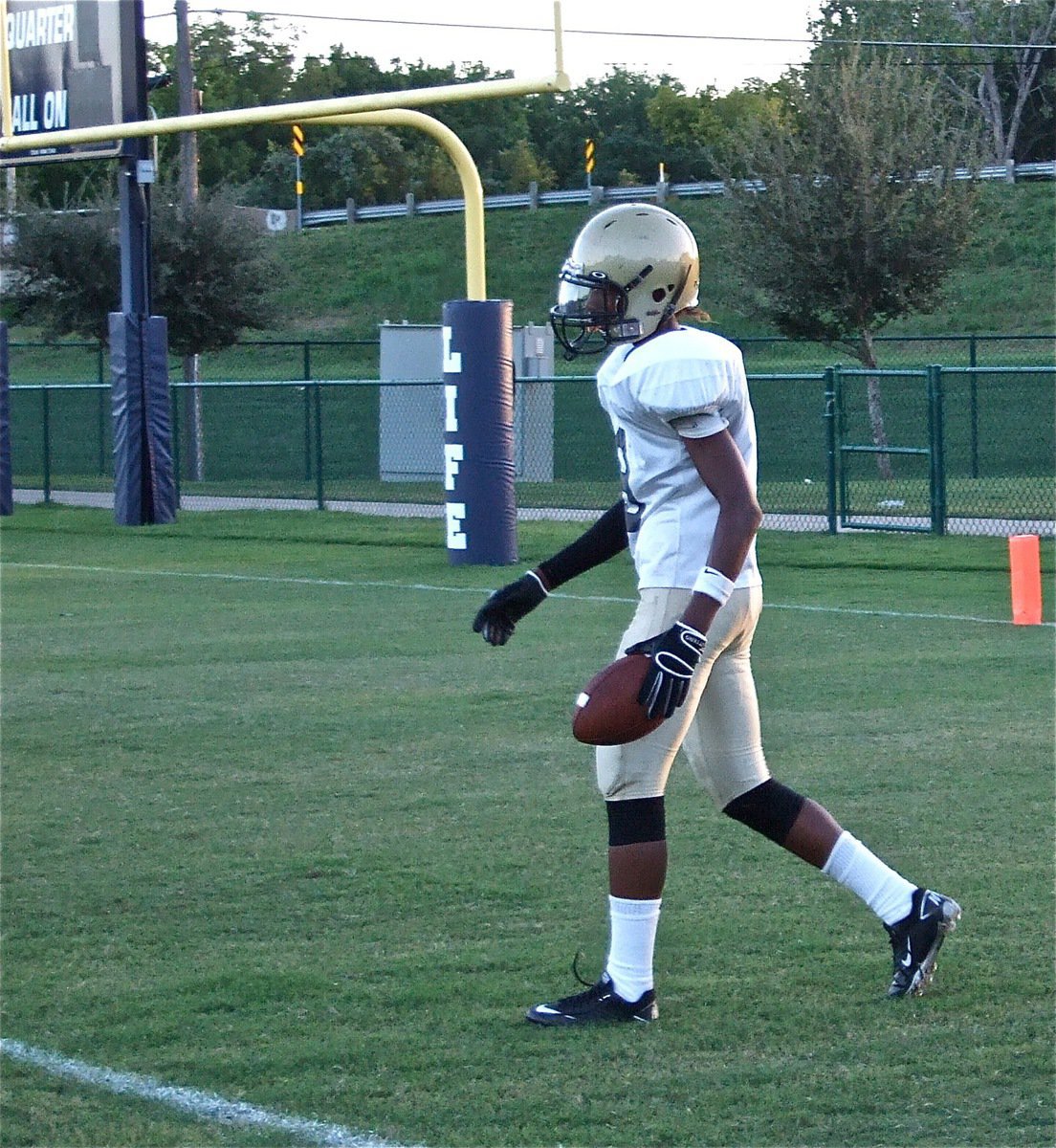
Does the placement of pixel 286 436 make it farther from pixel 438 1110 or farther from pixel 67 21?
pixel 438 1110

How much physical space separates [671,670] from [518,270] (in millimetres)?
36894

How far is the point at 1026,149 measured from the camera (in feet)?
189

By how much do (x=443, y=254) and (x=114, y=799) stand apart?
35947 millimetres

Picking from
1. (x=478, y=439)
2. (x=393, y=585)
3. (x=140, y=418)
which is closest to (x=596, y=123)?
(x=140, y=418)

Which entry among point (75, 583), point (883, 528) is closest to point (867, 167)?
point (883, 528)

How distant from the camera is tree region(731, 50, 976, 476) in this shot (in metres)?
21.7

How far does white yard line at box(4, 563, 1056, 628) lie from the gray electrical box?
Answer: 4.78 meters

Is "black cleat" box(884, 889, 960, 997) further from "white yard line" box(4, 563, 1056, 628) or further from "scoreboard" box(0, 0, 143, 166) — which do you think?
"scoreboard" box(0, 0, 143, 166)

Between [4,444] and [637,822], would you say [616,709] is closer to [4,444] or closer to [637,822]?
[637,822]

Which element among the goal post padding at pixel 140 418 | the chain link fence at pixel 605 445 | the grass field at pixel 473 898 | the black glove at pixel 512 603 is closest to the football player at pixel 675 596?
the grass field at pixel 473 898

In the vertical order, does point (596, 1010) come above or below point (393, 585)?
below

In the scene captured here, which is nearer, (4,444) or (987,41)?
(4,444)

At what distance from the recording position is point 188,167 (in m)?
26.9

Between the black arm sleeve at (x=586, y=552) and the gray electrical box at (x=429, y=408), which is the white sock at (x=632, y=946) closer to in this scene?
the black arm sleeve at (x=586, y=552)
